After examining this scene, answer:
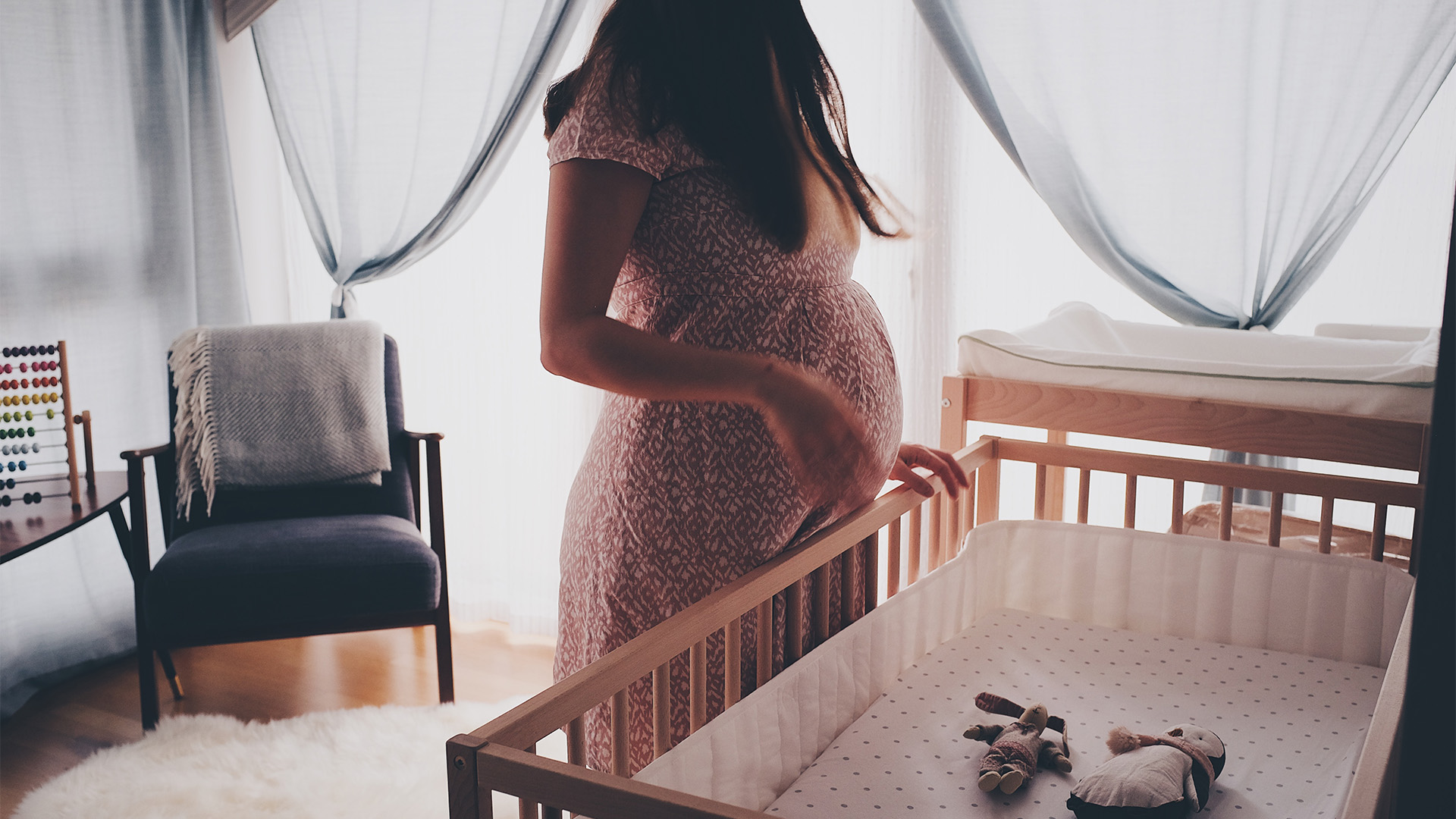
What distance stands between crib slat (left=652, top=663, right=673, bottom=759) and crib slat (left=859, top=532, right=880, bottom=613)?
409 millimetres

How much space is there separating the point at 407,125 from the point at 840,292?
1.94 m

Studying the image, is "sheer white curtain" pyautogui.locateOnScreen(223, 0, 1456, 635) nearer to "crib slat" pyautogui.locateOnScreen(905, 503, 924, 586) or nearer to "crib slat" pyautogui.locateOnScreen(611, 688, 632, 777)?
"crib slat" pyautogui.locateOnScreen(905, 503, 924, 586)

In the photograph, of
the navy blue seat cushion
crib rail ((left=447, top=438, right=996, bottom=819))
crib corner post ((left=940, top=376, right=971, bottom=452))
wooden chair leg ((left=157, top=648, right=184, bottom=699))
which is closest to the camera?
crib rail ((left=447, top=438, right=996, bottom=819))

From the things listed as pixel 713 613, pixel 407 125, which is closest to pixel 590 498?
pixel 713 613

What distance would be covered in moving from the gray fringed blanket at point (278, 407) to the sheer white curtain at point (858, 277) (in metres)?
0.35

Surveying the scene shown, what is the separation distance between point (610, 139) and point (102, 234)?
2163mm

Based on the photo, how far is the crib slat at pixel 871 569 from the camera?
118 cm

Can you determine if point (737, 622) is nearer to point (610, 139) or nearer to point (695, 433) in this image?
point (695, 433)

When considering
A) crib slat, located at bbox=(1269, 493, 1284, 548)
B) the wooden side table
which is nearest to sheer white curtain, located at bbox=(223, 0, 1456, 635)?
crib slat, located at bbox=(1269, 493, 1284, 548)

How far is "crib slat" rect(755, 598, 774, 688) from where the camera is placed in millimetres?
940

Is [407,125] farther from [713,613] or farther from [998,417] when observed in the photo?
[713,613]

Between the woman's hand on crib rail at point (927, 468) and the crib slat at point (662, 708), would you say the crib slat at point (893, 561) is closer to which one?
the woman's hand on crib rail at point (927, 468)

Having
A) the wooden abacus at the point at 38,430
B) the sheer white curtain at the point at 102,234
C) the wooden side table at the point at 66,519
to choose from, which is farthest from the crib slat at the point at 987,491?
the sheer white curtain at the point at 102,234

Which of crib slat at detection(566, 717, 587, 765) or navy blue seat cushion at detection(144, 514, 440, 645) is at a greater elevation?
crib slat at detection(566, 717, 587, 765)
